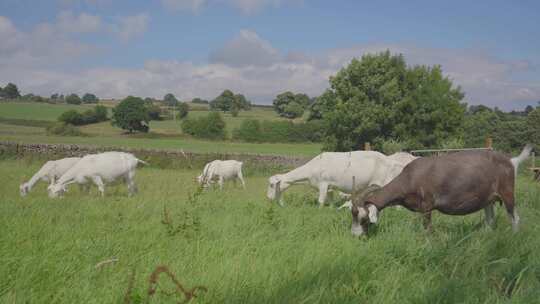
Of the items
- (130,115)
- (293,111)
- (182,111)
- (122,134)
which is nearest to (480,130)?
(293,111)

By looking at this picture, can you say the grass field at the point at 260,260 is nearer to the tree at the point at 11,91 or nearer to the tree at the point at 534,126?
the tree at the point at 534,126

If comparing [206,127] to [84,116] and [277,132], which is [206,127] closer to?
[277,132]

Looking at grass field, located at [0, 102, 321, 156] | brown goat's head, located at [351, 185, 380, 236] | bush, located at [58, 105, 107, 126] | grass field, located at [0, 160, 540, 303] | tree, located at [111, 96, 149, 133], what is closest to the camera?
grass field, located at [0, 160, 540, 303]

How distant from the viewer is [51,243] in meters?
5.70

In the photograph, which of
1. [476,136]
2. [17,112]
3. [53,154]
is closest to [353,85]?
[53,154]

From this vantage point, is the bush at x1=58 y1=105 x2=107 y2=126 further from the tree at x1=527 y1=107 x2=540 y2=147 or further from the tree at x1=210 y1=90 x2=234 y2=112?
the tree at x1=527 y1=107 x2=540 y2=147

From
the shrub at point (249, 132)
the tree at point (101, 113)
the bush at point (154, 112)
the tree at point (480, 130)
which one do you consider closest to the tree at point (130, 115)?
the tree at point (101, 113)

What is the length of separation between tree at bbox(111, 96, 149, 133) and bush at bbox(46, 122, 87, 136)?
836cm

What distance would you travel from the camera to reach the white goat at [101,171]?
48.2ft

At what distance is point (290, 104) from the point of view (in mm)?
109812

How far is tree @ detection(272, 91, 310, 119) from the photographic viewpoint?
108125 millimetres

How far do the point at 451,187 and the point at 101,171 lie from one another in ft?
35.6

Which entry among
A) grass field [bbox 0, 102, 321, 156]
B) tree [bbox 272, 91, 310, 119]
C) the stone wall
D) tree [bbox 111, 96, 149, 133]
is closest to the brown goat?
the stone wall

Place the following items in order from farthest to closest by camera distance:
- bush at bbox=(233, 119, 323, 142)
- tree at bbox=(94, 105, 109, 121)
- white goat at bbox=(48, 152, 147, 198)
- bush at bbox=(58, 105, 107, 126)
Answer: tree at bbox=(94, 105, 109, 121), bush at bbox=(58, 105, 107, 126), bush at bbox=(233, 119, 323, 142), white goat at bbox=(48, 152, 147, 198)
